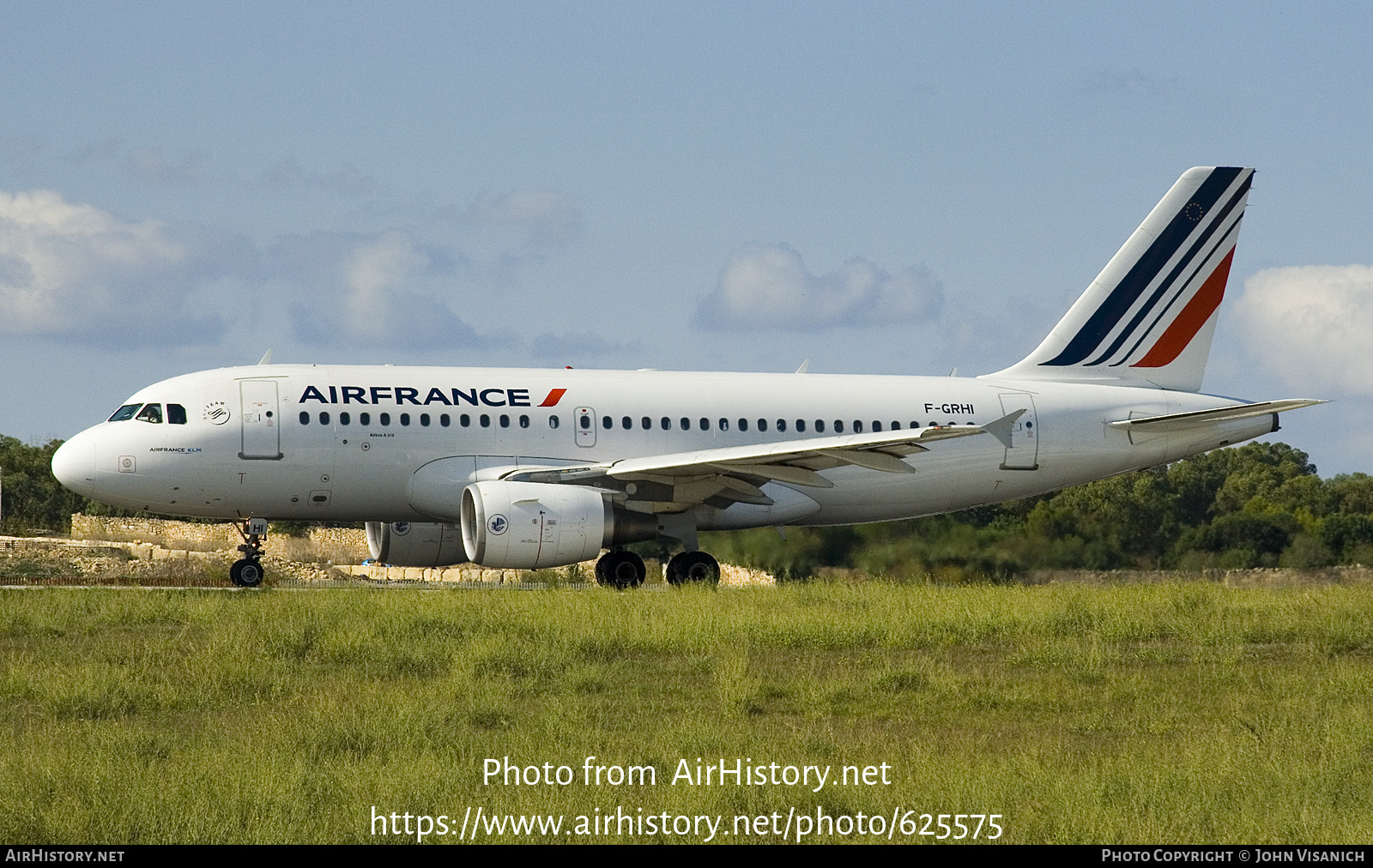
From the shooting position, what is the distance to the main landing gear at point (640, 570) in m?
25.3

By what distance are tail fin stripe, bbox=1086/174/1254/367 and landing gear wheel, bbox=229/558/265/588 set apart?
587 inches

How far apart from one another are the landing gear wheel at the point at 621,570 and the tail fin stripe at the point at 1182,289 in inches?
382

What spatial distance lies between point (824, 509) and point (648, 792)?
16755 mm

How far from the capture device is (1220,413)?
27.3m

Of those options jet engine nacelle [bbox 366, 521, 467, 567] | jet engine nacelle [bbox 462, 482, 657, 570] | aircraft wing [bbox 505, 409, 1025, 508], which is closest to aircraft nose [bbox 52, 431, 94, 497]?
jet engine nacelle [bbox 366, 521, 467, 567]

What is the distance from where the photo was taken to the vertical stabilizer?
94.9 feet

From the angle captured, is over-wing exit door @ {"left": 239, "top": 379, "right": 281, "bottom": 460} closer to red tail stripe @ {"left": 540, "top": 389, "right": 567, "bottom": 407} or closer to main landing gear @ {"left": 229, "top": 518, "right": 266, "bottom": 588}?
main landing gear @ {"left": 229, "top": 518, "right": 266, "bottom": 588}

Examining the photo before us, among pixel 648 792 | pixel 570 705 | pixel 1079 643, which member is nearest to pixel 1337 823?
pixel 648 792

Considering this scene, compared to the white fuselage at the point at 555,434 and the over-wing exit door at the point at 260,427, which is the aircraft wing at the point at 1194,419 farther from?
the over-wing exit door at the point at 260,427

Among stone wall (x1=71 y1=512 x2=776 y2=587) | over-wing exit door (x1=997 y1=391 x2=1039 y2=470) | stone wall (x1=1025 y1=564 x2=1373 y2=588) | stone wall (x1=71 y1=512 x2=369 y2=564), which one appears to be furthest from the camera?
stone wall (x1=71 y1=512 x2=369 y2=564)

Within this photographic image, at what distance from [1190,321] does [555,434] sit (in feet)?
A: 39.7

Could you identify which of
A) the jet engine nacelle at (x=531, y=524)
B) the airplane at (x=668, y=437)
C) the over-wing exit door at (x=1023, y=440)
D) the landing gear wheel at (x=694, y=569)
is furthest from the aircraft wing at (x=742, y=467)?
the over-wing exit door at (x=1023, y=440)
